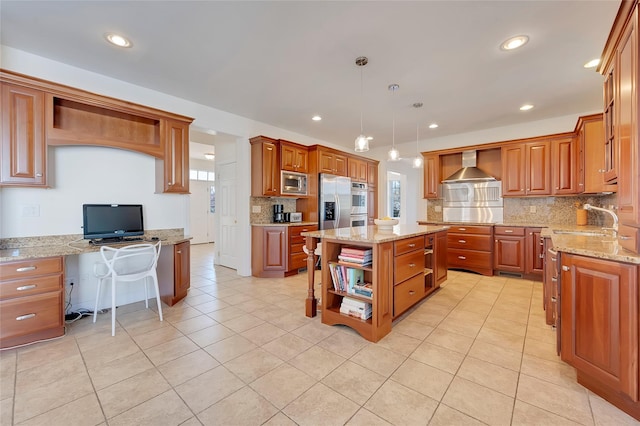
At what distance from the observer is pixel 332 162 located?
5.40m

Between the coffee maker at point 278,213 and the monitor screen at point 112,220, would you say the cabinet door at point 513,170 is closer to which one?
the coffee maker at point 278,213

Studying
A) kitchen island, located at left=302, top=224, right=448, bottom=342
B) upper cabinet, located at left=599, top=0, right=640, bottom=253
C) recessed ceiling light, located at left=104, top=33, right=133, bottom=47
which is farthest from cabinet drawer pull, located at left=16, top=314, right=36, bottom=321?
upper cabinet, located at left=599, top=0, right=640, bottom=253

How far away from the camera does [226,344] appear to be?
2.30 metres

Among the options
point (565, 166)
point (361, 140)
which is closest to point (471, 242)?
point (565, 166)

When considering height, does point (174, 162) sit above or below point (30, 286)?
above

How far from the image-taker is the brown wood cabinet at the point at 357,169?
5.86 metres

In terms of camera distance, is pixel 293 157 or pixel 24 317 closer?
pixel 24 317

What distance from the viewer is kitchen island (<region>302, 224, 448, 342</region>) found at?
234cm

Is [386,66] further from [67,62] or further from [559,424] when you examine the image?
[67,62]

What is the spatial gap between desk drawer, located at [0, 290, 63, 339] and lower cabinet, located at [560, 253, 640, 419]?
161 inches

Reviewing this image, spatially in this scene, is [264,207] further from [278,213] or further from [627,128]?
[627,128]

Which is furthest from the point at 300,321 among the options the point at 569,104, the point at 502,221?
the point at 569,104

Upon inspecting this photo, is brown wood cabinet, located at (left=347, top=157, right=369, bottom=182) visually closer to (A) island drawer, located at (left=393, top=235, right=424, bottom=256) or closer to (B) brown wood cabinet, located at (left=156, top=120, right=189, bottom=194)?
(A) island drawer, located at (left=393, top=235, right=424, bottom=256)

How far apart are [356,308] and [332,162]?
3.48 m
